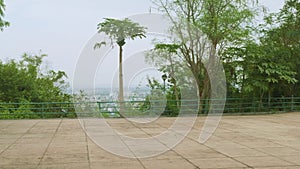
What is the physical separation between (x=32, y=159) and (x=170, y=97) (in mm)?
9750

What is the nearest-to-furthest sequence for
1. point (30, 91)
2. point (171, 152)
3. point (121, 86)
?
1. point (171, 152)
2. point (121, 86)
3. point (30, 91)

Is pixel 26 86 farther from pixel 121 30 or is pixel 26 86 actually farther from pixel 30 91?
pixel 121 30

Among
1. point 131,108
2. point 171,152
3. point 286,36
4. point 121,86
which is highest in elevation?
point 286,36

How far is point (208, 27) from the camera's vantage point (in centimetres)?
1398

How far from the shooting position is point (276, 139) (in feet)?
27.4

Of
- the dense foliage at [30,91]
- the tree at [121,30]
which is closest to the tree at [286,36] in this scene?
the tree at [121,30]

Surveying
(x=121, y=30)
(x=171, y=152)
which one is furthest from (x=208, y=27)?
(x=171, y=152)

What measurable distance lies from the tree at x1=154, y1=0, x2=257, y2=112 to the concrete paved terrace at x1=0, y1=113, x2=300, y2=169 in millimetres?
5239

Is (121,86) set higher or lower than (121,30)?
lower

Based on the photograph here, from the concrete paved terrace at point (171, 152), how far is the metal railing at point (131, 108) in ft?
13.9

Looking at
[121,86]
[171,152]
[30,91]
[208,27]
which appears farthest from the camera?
[30,91]

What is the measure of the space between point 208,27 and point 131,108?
13.9 ft

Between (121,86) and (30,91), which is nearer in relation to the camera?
(121,86)

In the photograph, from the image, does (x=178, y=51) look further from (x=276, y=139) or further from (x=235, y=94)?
(x=276, y=139)
